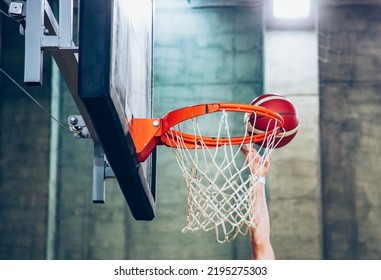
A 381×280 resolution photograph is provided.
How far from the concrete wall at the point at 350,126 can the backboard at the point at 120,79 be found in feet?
11.4

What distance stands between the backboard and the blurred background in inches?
125

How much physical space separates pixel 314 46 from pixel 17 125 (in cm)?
308

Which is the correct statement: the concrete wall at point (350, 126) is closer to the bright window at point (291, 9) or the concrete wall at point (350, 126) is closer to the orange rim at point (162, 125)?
the bright window at point (291, 9)

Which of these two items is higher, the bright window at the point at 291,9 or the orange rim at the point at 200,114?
the bright window at the point at 291,9

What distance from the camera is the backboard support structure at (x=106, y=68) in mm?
2580

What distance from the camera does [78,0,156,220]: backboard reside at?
8.45 ft

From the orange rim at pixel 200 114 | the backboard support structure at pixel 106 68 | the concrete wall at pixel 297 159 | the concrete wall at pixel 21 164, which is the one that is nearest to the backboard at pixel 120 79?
the backboard support structure at pixel 106 68

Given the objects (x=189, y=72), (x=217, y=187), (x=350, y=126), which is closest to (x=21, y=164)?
(x=189, y=72)

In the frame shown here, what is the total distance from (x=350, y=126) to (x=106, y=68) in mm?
5125

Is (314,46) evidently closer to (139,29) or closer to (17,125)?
(17,125)

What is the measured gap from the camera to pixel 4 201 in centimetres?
727

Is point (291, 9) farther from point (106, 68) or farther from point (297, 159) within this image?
point (106, 68)

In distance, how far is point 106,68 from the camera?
2574mm
